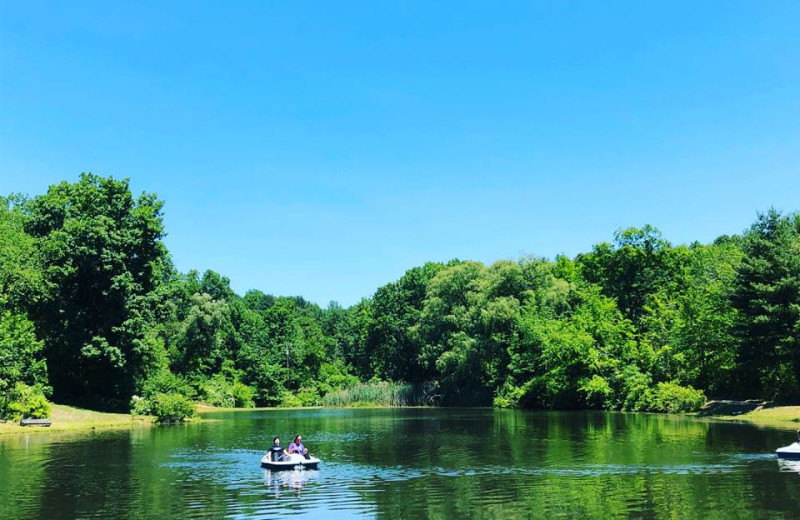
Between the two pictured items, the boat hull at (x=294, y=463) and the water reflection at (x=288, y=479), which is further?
the boat hull at (x=294, y=463)

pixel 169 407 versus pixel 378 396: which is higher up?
pixel 169 407

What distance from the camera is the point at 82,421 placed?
58.6m

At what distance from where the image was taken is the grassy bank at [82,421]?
51.9 m

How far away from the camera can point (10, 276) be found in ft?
192

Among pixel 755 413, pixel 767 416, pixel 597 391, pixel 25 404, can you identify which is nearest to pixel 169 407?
pixel 25 404

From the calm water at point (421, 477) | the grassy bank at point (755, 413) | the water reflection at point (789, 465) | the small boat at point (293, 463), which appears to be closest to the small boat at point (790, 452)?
the water reflection at point (789, 465)

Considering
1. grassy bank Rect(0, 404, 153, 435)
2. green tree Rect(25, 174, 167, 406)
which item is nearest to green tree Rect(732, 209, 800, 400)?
grassy bank Rect(0, 404, 153, 435)

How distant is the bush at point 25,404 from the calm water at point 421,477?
5770mm

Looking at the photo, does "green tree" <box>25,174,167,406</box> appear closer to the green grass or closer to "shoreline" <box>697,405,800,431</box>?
the green grass

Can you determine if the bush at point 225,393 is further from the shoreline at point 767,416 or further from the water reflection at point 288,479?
the water reflection at point 288,479

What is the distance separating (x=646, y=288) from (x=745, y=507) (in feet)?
252

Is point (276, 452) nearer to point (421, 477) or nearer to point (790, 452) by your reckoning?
point (421, 477)

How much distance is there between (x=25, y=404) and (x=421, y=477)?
129 feet

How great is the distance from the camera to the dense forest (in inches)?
2343
